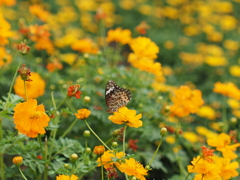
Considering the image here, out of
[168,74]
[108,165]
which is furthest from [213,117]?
[108,165]

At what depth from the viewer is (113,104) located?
5.23 ft

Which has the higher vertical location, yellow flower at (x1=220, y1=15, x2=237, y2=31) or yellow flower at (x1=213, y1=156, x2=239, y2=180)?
yellow flower at (x1=213, y1=156, x2=239, y2=180)

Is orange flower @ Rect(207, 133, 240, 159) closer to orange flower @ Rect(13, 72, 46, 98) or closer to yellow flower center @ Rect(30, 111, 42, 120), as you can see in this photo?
yellow flower center @ Rect(30, 111, 42, 120)

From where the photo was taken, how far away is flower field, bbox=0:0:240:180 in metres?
1.45

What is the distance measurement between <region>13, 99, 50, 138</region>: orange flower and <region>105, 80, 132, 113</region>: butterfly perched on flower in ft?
1.14

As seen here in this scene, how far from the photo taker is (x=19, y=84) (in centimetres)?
216

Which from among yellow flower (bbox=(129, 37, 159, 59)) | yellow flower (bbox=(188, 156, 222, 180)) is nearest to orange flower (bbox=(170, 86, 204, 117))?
yellow flower (bbox=(129, 37, 159, 59))

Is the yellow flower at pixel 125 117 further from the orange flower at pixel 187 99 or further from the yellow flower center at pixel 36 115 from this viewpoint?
the orange flower at pixel 187 99

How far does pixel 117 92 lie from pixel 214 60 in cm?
277

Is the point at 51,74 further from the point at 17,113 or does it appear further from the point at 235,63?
the point at 235,63

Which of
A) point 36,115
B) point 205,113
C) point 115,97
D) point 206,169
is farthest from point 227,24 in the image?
point 36,115

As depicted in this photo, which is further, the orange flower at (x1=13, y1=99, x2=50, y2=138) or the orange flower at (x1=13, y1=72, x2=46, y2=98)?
the orange flower at (x1=13, y1=72, x2=46, y2=98)

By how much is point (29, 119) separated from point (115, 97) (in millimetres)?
431

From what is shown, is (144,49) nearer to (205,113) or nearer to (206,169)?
(206,169)
